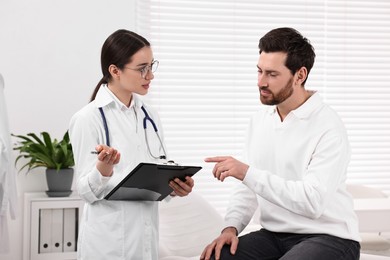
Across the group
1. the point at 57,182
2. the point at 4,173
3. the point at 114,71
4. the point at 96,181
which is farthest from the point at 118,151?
the point at 57,182

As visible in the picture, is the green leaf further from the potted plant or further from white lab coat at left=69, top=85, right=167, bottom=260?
white lab coat at left=69, top=85, right=167, bottom=260

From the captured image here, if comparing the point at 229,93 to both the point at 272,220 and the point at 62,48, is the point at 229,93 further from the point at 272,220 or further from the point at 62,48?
the point at 272,220

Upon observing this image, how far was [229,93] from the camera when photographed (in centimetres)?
451

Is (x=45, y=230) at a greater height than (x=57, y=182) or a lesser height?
lesser

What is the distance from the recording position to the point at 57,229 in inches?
154

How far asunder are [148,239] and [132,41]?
748 millimetres

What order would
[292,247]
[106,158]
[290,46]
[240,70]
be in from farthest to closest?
[240,70]
[290,46]
[292,247]
[106,158]

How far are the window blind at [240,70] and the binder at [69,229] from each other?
2.79ft

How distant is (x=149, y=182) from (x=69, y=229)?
1.86 meters

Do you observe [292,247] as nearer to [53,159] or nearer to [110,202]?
[110,202]

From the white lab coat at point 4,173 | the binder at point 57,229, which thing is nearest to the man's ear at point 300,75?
the white lab coat at point 4,173

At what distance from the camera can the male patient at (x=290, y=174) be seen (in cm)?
222

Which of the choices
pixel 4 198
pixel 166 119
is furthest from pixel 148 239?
pixel 166 119

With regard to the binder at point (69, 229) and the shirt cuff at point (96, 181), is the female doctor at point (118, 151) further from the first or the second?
the binder at point (69, 229)
